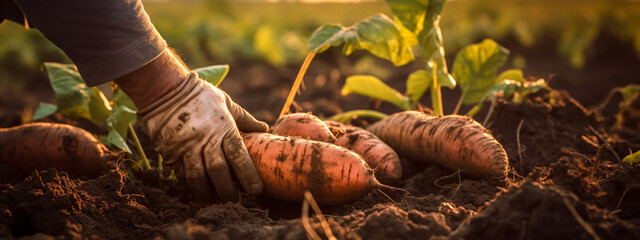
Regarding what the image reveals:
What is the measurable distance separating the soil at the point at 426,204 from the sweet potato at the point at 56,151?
12 cm

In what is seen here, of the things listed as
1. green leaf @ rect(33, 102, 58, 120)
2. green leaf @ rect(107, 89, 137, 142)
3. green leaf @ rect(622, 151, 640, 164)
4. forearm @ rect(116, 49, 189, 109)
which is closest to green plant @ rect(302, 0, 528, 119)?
forearm @ rect(116, 49, 189, 109)

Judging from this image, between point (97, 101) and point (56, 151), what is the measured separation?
1.32 feet

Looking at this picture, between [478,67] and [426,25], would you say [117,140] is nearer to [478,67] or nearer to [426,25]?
[426,25]

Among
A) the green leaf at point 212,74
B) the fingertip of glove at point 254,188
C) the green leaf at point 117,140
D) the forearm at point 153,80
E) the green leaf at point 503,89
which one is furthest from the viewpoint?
the green leaf at point 503,89

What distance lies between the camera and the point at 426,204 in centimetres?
198

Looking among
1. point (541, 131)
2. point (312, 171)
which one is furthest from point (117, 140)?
point (541, 131)

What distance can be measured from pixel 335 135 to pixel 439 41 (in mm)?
966

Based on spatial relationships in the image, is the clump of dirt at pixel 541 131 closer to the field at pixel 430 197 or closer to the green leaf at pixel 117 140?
the field at pixel 430 197

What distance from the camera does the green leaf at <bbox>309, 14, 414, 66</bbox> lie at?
8.93ft

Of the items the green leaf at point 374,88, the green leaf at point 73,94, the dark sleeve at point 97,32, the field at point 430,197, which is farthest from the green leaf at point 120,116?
the green leaf at point 374,88

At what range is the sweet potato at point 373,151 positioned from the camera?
2.44m

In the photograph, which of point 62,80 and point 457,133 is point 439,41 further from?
point 62,80

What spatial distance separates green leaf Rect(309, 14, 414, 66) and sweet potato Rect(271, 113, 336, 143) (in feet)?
1.40

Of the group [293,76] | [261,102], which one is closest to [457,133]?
[261,102]
